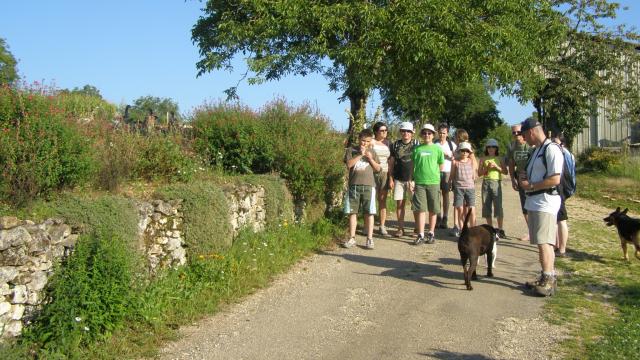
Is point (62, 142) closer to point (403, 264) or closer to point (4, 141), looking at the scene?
point (4, 141)

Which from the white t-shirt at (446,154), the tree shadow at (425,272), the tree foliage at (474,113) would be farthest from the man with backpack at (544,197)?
the tree foliage at (474,113)

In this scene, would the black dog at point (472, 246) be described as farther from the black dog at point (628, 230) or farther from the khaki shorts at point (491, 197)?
the black dog at point (628, 230)

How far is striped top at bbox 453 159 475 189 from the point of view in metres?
9.30

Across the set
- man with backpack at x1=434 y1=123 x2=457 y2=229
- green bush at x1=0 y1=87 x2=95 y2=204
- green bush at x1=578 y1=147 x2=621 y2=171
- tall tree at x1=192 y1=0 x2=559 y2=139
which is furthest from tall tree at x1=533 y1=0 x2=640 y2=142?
green bush at x1=0 y1=87 x2=95 y2=204

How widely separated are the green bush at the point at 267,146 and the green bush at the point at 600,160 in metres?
15.2

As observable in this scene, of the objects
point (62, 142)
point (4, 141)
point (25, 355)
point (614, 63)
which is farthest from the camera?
point (614, 63)

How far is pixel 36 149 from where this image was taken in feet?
18.1

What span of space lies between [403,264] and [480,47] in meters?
7.02

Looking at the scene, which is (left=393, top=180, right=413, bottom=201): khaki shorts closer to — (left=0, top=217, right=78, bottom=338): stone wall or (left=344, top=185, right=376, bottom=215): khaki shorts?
(left=344, top=185, right=376, bottom=215): khaki shorts

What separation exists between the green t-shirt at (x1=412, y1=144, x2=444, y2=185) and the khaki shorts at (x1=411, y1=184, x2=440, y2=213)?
3.0 inches

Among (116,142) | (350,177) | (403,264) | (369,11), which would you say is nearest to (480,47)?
(369,11)

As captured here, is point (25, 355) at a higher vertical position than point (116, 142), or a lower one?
lower

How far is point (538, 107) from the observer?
82.0 ft

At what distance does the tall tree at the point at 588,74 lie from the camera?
23.5m
